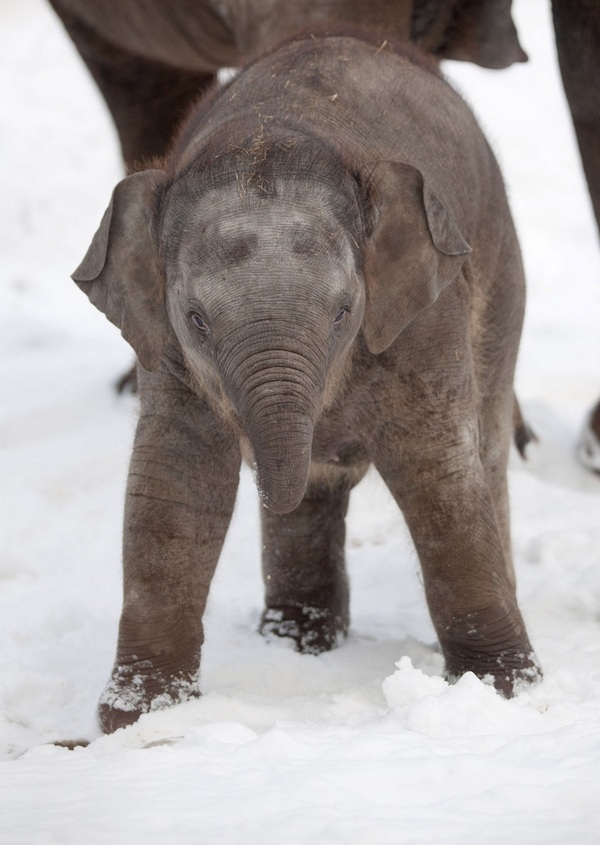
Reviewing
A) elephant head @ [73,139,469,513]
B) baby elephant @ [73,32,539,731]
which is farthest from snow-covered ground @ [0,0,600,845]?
elephant head @ [73,139,469,513]

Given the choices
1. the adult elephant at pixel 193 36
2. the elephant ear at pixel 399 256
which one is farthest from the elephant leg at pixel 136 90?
the elephant ear at pixel 399 256

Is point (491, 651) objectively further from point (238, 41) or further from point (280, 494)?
point (238, 41)

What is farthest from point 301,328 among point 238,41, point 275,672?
point 238,41

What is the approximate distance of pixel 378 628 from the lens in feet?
17.5

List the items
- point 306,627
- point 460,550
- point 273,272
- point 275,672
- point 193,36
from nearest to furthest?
point 273,272 < point 460,550 < point 275,672 < point 306,627 < point 193,36

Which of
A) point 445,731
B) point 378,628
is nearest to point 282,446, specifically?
point 445,731

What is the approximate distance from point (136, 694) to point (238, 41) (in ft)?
11.1

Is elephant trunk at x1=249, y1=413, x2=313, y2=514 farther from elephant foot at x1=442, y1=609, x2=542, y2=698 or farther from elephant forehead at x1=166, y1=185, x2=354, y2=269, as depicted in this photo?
elephant foot at x1=442, y1=609, x2=542, y2=698

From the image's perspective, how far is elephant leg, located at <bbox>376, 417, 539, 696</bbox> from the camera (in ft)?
13.5

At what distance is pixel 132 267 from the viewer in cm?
404

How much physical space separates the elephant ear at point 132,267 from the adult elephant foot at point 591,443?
3788mm

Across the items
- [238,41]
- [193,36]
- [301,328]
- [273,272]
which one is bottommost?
[301,328]

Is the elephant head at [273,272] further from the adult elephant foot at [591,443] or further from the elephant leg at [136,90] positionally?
the elephant leg at [136,90]

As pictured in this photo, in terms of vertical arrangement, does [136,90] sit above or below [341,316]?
above
